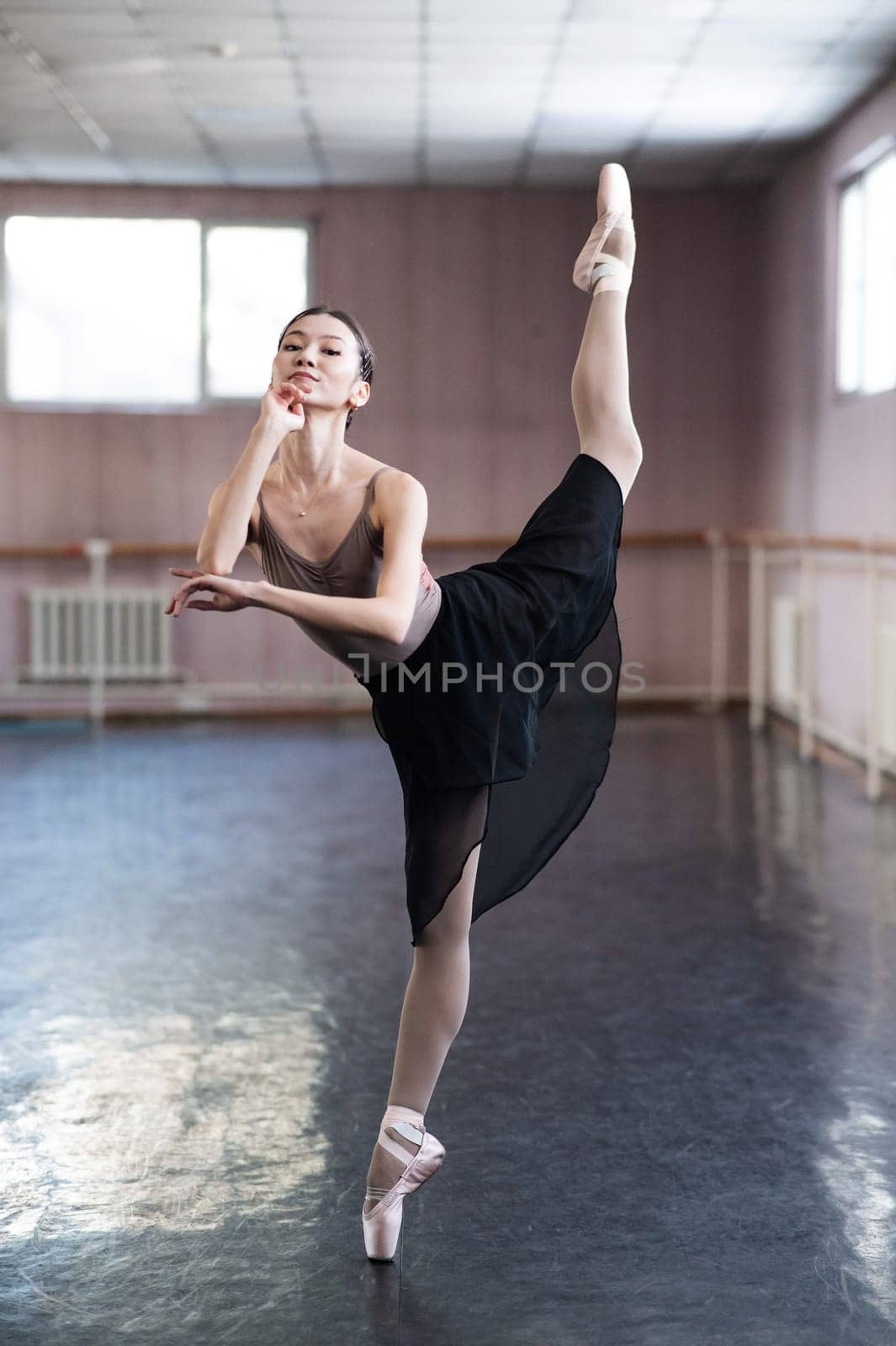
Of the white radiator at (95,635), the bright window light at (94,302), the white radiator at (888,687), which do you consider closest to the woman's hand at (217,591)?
the white radiator at (888,687)

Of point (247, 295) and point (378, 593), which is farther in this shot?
point (247, 295)

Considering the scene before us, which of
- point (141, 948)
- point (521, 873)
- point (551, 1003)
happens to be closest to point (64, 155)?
point (141, 948)

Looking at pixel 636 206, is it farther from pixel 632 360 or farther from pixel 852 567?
pixel 852 567

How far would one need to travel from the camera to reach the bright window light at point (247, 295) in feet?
25.7

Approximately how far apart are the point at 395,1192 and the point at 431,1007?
0.24 meters

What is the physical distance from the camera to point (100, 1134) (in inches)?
91.4

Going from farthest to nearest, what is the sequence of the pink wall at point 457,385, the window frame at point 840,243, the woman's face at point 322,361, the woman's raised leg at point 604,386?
the pink wall at point 457,385, the window frame at point 840,243, the woman's raised leg at point 604,386, the woman's face at point 322,361

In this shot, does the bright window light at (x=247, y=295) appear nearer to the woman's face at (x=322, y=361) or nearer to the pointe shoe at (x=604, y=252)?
the pointe shoe at (x=604, y=252)

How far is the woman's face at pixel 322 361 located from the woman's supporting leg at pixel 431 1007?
23.9 inches

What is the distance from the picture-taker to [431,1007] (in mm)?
1903

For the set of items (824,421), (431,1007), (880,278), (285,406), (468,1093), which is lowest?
(468,1093)

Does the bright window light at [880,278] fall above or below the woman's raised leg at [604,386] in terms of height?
above

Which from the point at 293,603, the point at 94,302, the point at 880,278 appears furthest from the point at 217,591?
the point at 94,302

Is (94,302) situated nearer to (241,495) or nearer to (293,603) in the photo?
(241,495)
